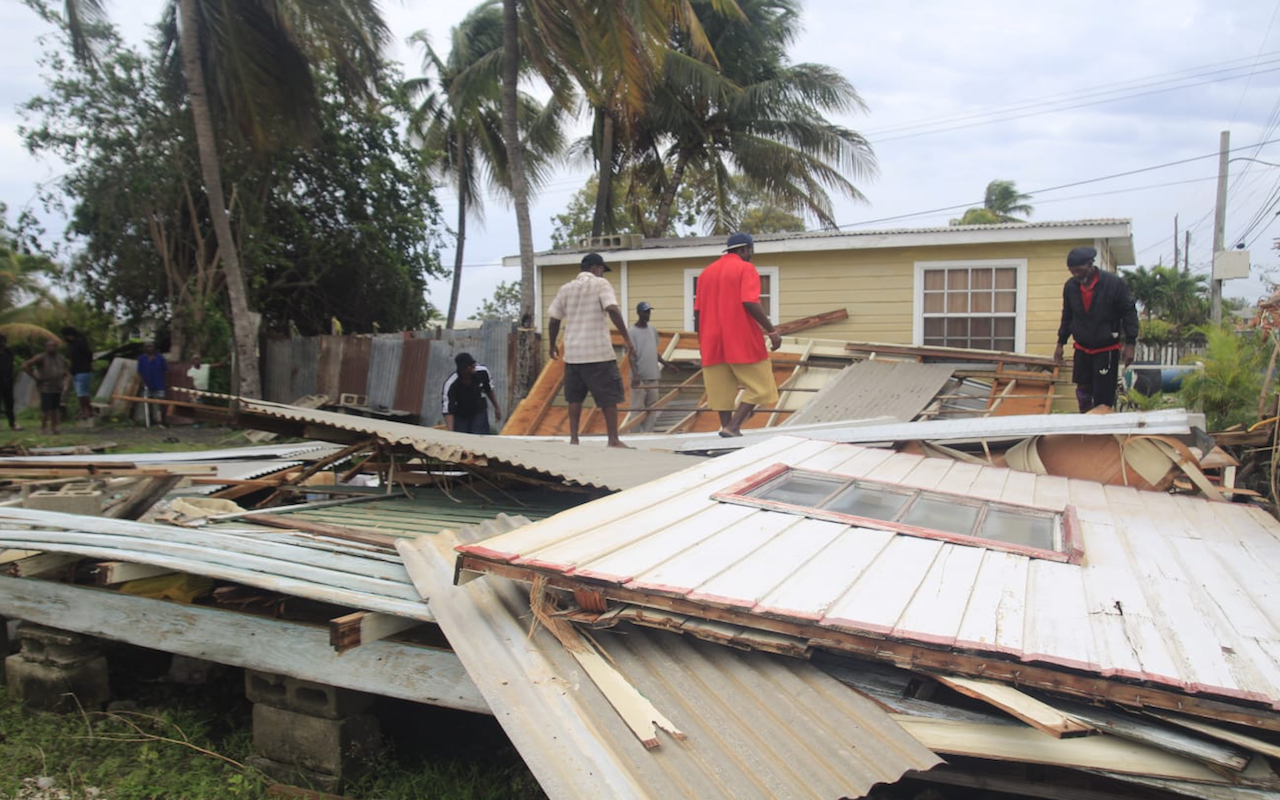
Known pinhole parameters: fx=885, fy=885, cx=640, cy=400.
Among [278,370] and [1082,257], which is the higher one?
[1082,257]

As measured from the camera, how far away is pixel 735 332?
6.40 meters

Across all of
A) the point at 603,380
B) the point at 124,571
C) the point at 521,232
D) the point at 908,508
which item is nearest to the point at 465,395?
the point at 603,380

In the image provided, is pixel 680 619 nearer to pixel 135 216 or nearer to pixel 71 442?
pixel 71 442

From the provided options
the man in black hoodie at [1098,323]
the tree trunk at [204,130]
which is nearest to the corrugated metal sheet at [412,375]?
the tree trunk at [204,130]

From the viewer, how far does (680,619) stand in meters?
2.76

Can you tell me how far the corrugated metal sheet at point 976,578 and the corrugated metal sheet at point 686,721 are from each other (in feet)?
0.71

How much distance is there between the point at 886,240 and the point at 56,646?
1041cm

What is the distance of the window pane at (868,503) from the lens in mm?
3969

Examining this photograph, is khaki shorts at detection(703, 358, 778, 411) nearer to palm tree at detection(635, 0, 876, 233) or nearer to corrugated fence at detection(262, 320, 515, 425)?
corrugated fence at detection(262, 320, 515, 425)

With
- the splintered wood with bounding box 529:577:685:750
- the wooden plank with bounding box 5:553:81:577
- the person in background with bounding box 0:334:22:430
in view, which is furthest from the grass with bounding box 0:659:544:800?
the person in background with bounding box 0:334:22:430

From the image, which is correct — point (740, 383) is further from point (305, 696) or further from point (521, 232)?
point (521, 232)

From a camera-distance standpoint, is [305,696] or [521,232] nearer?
[305,696]

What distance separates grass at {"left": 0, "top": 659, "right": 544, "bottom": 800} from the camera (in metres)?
3.49

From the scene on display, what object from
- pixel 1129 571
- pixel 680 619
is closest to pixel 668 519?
pixel 680 619
